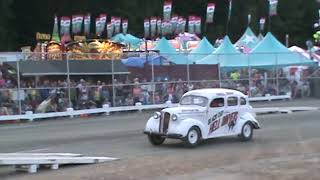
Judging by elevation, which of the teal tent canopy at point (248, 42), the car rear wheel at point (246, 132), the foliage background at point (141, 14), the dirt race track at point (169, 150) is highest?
the foliage background at point (141, 14)

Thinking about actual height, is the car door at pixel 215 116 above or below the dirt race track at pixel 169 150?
above

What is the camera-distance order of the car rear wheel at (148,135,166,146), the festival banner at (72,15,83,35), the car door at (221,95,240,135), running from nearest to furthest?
the car rear wheel at (148,135,166,146) → the car door at (221,95,240,135) → the festival banner at (72,15,83,35)

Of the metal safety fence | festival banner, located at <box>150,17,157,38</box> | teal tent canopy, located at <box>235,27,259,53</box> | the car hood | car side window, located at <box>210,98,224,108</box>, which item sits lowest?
the car hood

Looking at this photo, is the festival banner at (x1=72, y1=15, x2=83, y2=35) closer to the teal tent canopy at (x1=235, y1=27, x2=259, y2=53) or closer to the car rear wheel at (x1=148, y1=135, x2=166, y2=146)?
the teal tent canopy at (x1=235, y1=27, x2=259, y2=53)

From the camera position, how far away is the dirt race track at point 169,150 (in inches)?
530

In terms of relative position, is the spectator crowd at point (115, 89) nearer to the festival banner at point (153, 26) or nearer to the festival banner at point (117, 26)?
the festival banner at point (153, 26)

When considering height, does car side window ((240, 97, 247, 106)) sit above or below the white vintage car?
above

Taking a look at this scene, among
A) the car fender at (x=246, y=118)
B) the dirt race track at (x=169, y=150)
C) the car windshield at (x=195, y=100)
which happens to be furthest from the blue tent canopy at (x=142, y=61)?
the car windshield at (x=195, y=100)

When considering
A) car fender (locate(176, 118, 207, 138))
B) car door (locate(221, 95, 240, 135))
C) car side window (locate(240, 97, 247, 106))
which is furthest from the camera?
car side window (locate(240, 97, 247, 106))

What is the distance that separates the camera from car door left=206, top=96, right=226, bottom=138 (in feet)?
63.5

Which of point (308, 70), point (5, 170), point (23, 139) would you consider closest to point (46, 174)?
point (5, 170)

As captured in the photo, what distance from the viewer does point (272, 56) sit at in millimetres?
40625

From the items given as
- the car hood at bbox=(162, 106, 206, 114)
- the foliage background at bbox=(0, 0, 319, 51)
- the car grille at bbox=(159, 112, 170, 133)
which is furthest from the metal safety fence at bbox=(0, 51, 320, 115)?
the foliage background at bbox=(0, 0, 319, 51)

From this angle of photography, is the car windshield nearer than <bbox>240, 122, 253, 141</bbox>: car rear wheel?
Yes
